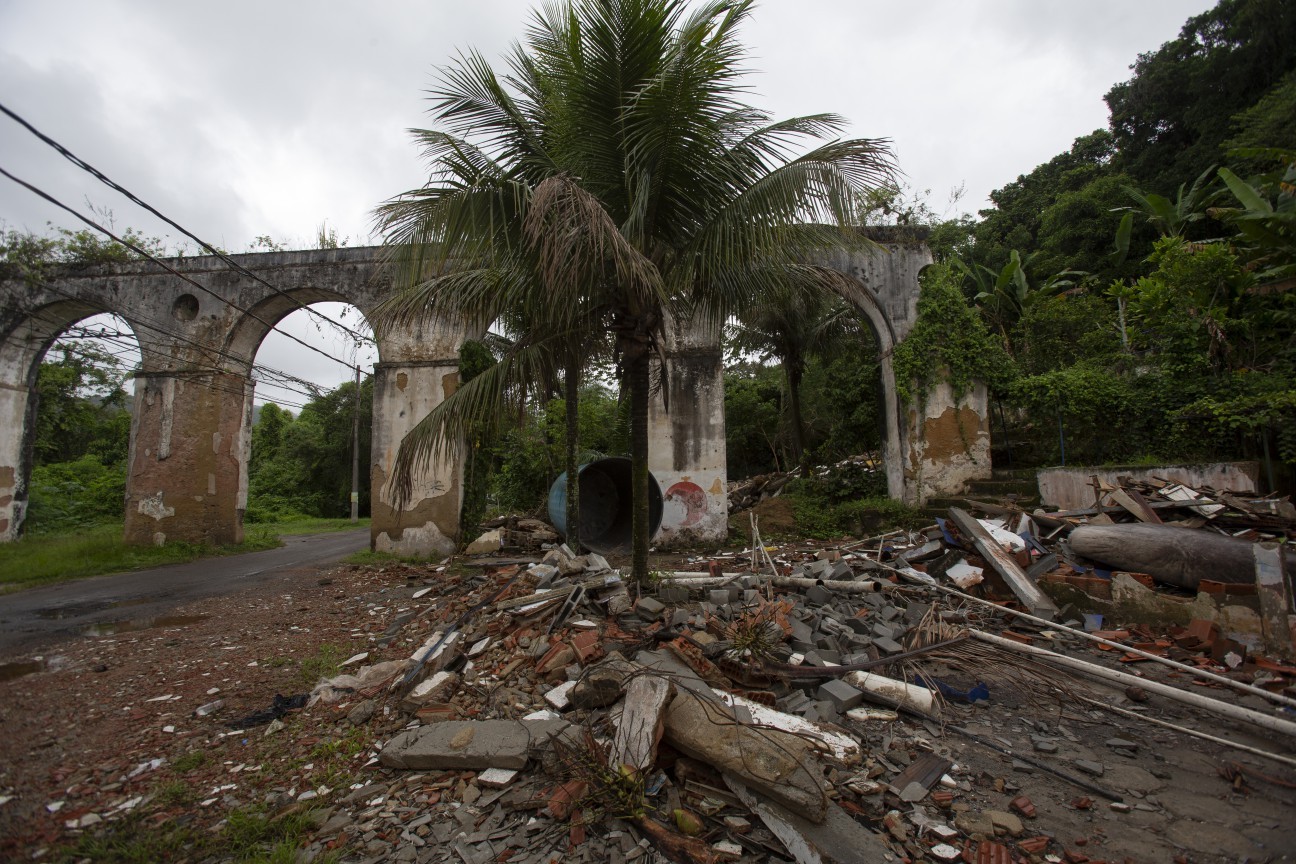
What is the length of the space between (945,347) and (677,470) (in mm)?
4946

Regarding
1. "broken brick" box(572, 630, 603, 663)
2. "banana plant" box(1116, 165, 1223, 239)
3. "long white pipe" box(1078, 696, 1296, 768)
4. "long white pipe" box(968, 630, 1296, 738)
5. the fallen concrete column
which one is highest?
"banana plant" box(1116, 165, 1223, 239)

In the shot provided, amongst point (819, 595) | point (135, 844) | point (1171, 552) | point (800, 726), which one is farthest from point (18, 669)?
point (1171, 552)

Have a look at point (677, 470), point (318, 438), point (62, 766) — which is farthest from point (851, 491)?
point (318, 438)

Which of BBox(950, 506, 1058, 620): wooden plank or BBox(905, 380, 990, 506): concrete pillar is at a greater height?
BBox(905, 380, 990, 506): concrete pillar

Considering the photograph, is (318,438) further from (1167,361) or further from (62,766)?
(1167,361)

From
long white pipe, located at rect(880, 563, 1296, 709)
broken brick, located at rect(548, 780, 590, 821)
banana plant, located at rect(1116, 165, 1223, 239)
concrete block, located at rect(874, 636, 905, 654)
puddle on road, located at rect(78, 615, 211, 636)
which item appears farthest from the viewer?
banana plant, located at rect(1116, 165, 1223, 239)

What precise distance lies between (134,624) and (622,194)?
21.3 feet

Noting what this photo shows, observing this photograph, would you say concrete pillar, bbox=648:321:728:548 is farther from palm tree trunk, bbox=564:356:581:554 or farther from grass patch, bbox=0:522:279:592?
grass patch, bbox=0:522:279:592

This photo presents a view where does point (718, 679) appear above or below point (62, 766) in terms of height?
above

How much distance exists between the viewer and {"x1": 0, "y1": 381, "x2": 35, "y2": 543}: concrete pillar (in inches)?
445

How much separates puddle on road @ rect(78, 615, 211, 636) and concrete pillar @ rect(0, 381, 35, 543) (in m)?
8.40

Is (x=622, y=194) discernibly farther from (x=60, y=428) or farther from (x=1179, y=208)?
(x=60, y=428)

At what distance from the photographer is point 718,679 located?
349 cm

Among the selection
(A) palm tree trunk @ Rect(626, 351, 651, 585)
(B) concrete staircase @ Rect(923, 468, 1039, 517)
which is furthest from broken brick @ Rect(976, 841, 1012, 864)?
(B) concrete staircase @ Rect(923, 468, 1039, 517)
